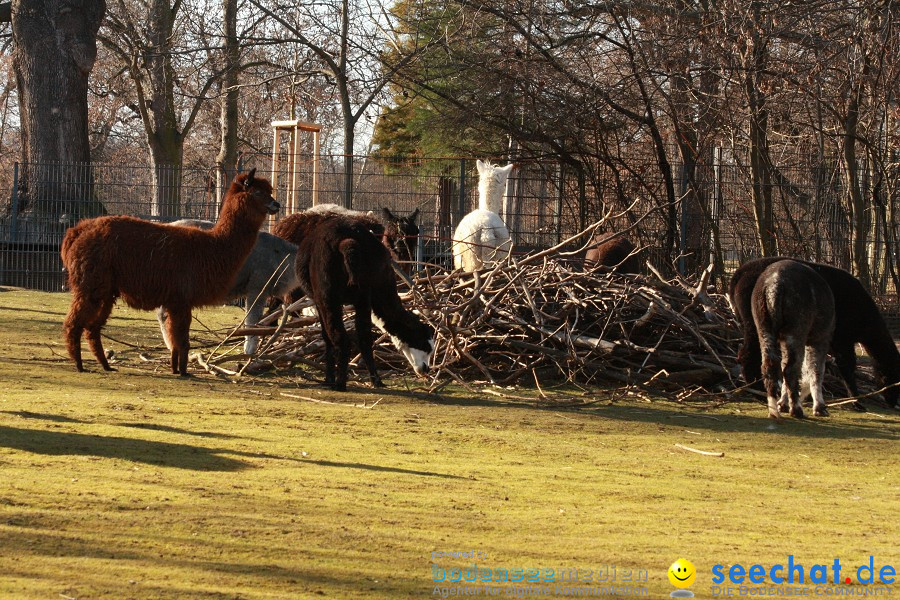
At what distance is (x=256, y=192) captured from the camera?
35.3 ft

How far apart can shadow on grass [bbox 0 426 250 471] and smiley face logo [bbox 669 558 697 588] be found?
2.70 meters

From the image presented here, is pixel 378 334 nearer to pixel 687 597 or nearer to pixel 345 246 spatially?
pixel 345 246

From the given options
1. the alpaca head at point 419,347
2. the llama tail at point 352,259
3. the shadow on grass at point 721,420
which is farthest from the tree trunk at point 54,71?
the shadow on grass at point 721,420

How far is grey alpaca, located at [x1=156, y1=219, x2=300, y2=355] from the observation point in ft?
39.5

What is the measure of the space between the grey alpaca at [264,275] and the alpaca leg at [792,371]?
549cm

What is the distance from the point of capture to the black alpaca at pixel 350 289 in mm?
9758

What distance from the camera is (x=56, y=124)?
23500 millimetres

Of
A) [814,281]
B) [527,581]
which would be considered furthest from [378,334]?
[527,581]

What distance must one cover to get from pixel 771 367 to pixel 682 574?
533cm

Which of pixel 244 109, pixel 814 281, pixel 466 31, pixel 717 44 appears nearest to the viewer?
pixel 814 281

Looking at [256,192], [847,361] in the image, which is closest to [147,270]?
[256,192]

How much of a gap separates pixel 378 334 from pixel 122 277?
2.94 meters

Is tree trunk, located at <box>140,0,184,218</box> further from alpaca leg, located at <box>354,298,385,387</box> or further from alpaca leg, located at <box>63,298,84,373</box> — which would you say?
alpaca leg, located at <box>354,298,385,387</box>

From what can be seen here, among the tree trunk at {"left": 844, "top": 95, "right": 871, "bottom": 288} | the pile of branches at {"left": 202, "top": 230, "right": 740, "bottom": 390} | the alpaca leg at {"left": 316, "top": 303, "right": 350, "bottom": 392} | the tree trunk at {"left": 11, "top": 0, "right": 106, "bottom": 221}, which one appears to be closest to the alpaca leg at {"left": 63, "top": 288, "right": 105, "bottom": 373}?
the pile of branches at {"left": 202, "top": 230, "right": 740, "bottom": 390}
